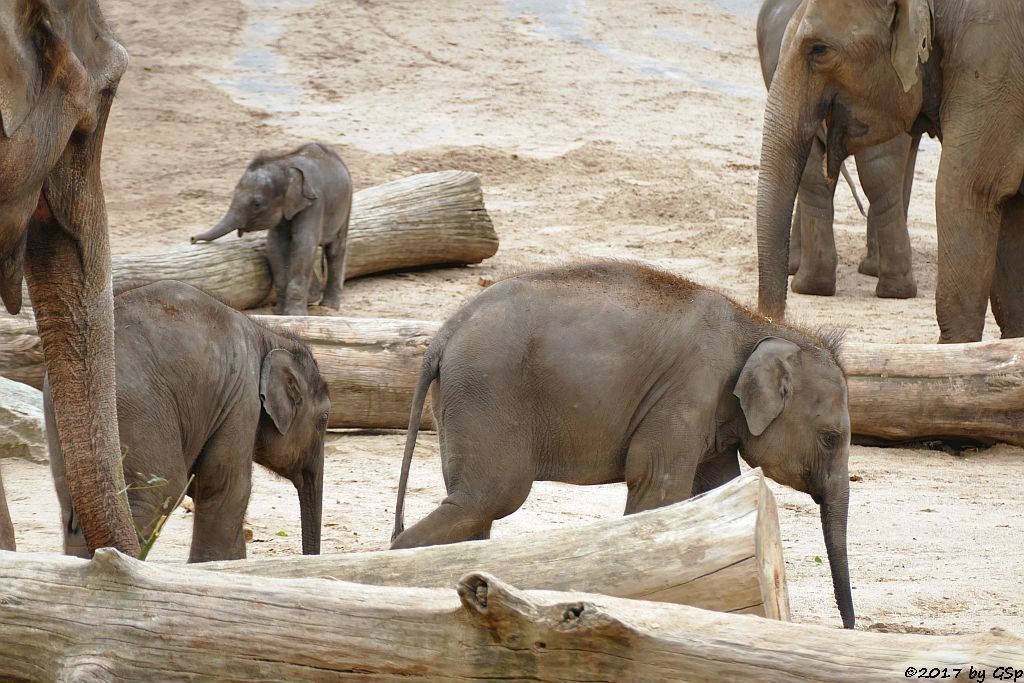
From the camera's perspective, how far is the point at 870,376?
220 inches

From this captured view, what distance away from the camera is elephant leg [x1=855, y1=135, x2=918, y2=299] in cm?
853

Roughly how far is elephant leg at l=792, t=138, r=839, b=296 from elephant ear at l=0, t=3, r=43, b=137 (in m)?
6.74

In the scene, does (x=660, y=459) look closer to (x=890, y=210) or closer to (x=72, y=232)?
(x=72, y=232)

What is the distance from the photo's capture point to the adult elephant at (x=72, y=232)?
2.58 meters

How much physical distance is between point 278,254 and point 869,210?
3.62 metres

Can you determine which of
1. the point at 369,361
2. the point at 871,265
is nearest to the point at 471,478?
the point at 369,361

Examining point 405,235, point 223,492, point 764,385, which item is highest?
point 764,385

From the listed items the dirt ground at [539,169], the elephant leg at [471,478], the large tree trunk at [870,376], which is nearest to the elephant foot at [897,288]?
the dirt ground at [539,169]

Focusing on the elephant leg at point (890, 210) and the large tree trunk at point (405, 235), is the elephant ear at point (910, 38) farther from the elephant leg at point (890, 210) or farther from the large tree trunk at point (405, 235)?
the large tree trunk at point (405, 235)

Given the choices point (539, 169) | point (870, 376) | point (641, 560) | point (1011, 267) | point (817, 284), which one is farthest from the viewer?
point (539, 169)

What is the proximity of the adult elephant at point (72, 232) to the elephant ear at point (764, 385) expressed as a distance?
5.65 ft

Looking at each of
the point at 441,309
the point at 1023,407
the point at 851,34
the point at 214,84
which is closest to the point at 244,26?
the point at 214,84

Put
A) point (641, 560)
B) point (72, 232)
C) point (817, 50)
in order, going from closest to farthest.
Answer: point (641, 560), point (72, 232), point (817, 50)

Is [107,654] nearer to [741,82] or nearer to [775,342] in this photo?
[775,342]
